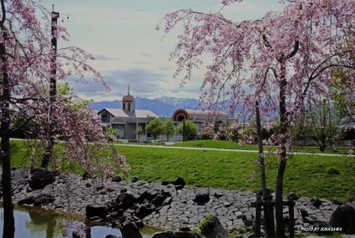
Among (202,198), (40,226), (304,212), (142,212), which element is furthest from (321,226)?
(40,226)

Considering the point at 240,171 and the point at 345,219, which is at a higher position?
the point at 240,171

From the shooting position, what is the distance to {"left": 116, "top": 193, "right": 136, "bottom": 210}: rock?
21.6 meters

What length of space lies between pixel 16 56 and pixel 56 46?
1.23m

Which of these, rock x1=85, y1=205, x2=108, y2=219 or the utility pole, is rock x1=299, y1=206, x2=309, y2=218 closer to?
rock x1=85, y1=205, x2=108, y2=219

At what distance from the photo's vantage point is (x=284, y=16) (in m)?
11.1

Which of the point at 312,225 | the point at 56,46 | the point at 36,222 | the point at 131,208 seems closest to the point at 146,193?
the point at 131,208

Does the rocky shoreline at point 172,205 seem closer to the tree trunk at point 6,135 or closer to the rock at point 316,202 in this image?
the rock at point 316,202

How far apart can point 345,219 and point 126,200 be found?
33.5 ft

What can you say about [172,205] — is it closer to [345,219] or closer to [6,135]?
[345,219]

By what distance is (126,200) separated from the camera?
21.8 m

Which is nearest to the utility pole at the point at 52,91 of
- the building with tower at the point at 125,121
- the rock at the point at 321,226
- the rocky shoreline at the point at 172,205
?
the rocky shoreline at the point at 172,205

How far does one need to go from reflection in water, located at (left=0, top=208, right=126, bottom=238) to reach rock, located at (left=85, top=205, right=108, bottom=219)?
118 cm

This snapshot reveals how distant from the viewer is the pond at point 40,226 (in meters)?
18.2

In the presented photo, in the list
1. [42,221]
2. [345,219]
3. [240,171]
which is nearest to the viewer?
[345,219]
